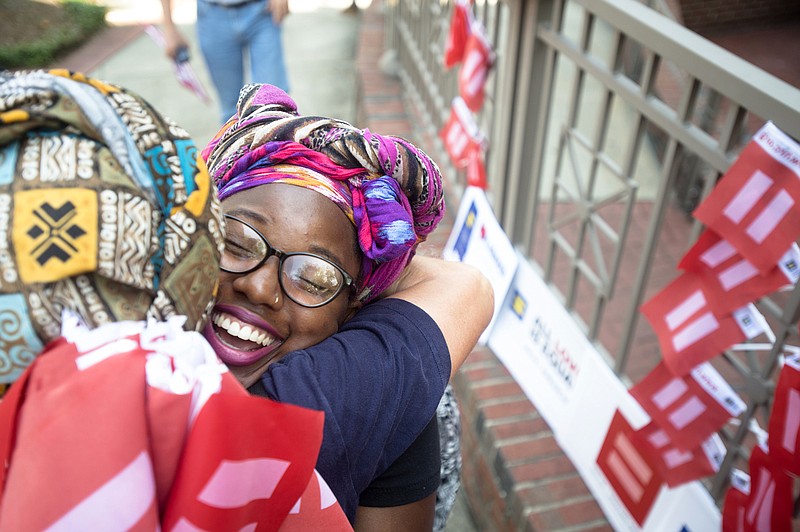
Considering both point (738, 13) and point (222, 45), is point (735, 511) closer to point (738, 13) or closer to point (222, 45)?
point (738, 13)

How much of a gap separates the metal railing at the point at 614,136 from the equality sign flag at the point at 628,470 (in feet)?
0.66

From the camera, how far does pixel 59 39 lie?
275 inches

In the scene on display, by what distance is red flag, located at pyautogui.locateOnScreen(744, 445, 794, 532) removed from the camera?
5.58ft

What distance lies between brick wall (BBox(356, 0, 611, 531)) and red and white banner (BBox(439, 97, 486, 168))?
2.11 ft

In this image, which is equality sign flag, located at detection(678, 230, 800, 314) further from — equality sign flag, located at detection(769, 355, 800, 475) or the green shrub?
the green shrub

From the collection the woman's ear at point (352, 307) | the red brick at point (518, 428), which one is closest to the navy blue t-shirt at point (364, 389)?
the woman's ear at point (352, 307)

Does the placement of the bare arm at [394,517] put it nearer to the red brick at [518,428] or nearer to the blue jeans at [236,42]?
the red brick at [518,428]

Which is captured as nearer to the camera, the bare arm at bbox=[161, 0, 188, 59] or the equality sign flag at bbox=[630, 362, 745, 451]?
the equality sign flag at bbox=[630, 362, 745, 451]

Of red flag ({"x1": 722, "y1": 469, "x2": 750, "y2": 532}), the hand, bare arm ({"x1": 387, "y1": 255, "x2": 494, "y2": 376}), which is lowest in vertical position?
red flag ({"x1": 722, "y1": 469, "x2": 750, "y2": 532})

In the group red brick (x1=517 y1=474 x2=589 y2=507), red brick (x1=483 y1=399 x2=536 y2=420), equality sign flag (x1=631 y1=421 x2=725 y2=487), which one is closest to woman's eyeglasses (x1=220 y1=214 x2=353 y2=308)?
equality sign flag (x1=631 y1=421 x2=725 y2=487)

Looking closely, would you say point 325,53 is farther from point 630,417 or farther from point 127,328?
point 127,328

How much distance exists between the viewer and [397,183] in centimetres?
142

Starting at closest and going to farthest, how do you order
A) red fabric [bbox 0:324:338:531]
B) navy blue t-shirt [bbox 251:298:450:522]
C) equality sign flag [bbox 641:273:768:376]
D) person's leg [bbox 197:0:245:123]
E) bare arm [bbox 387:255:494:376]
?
red fabric [bbox 0:324:338:531] < navy blue t-shirt [bbox 251:298:450:522] < bare arm [bbox 387:255:494:376] < equality sign flag [bbox 641:273:768:376] < person's leg [bbox 197:0:245:123]

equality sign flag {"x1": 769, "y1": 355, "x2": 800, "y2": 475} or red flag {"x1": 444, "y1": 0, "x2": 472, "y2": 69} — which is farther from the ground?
red flag {"x1": 444, "y1": 0, "x2": 472, "y2": 69}
